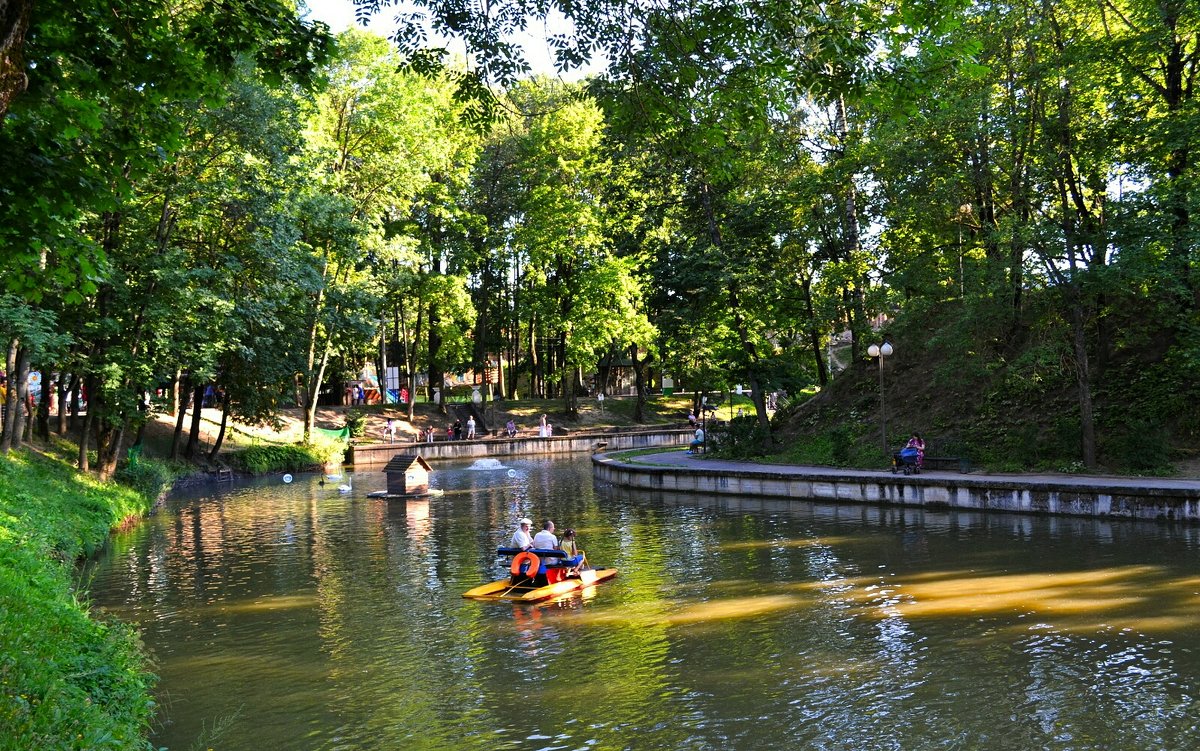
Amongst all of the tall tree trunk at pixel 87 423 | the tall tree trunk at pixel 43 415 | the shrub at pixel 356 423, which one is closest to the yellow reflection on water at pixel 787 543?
the tall tree trunk at pixel 87 423

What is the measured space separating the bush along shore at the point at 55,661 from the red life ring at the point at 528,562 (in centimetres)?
587

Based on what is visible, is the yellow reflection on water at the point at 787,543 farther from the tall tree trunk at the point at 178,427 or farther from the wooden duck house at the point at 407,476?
the tall tree trunk at the point at 178,427

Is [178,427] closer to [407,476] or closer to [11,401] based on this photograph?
[407,476]

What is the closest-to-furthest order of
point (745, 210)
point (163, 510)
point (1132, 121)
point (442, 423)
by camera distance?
point (1132, 121) < point (163, 510) < point (745, 210) < point (442, 423)

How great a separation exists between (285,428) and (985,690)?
142 ft

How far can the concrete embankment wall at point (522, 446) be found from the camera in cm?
4681

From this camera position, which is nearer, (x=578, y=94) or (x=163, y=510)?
(x=578, y=94)

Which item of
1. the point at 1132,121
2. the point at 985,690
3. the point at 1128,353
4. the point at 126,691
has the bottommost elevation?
the point at 985,690

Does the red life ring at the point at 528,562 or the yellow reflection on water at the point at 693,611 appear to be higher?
the red life ring at the point at 528,562

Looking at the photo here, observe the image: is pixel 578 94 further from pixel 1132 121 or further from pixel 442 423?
pixel 442 423

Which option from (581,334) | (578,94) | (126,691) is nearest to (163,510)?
(126,691)

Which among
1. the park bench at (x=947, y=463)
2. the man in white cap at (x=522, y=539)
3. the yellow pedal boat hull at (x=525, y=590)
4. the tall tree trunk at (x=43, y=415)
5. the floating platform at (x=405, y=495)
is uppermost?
the tall tree trunk at (x=43, y=415)

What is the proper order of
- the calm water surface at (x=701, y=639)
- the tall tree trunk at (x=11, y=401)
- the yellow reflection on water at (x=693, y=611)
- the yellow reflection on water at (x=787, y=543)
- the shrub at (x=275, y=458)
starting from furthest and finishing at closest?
the shrub at (x=275, y=458)
the tall tree trunk at (x=11, y=401)
the yellow reflection on water at (x=787, y=543)
the yellow reflection on water at (x=693, y=611)
the calm water surface at (x=701, y=639)

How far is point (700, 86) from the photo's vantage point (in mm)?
8461
